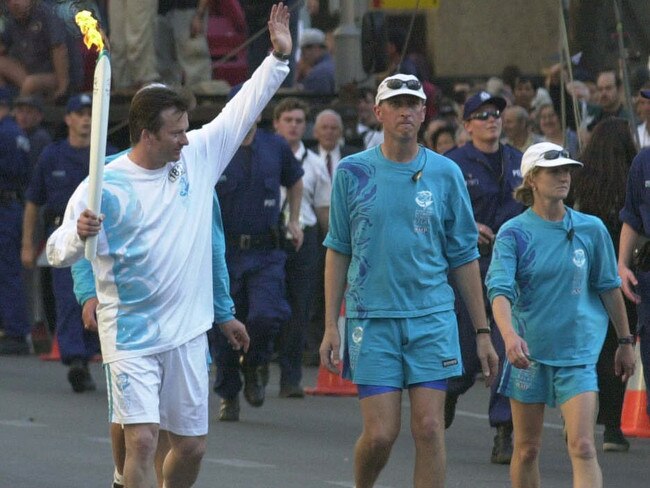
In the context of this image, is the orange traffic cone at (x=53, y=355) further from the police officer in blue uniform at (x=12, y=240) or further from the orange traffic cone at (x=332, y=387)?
the orange traffic cone at (x=332, y=387)

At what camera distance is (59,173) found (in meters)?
14.6

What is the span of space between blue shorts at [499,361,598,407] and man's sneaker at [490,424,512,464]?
2413 mm

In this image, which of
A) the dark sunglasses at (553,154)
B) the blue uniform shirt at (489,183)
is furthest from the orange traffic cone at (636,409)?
the dark sunglasses at (553,154)

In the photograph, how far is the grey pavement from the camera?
400 inches

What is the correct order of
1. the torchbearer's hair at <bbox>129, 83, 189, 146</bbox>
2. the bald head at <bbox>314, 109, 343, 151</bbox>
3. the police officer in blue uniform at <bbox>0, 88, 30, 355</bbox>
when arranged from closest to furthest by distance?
the torchbearer's hair at <bbox>129, 83, 189, 146</bbox> → the bald head at <bbox>314, 109, 343, 151</bbox> → the police officer in blue uniform at <bbox>0, 88, 30, 355</bbox>

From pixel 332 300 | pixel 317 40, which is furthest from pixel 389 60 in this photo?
pixel 332 300

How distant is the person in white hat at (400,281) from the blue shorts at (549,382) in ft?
1.02

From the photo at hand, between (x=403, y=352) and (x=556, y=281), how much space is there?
930 millimetres

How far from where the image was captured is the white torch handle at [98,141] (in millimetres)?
7156

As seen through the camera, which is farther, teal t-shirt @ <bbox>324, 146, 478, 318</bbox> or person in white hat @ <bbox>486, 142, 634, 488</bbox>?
person in white hat @ <bbox>486, 142, 634, 488</bbox>

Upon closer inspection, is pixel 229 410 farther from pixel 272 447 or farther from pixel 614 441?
pixel 614 441

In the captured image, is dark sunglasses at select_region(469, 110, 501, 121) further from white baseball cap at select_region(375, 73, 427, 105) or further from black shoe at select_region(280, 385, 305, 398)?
black shoe at select_region(280, 385, 305, 398)

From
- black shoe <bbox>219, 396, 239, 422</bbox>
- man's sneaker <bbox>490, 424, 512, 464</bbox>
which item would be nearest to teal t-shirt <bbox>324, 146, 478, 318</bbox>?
man's sneaker <bbox>490, 424, 512, 464</bbox>

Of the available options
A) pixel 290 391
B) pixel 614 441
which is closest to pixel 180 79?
pixel 290 391
